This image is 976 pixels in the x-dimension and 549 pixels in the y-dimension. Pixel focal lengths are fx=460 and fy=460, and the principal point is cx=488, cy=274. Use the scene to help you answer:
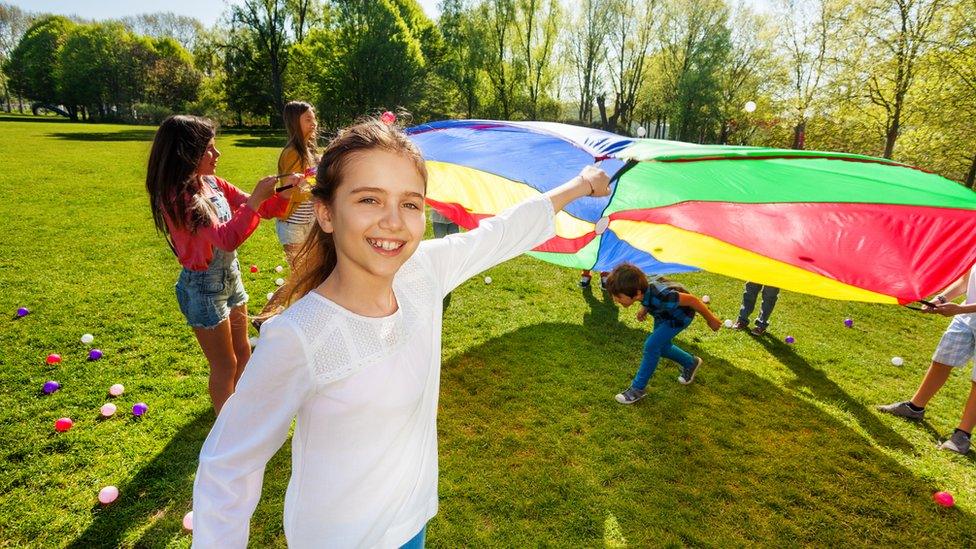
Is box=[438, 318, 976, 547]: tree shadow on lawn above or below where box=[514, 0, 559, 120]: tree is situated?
below

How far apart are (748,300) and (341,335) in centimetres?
628

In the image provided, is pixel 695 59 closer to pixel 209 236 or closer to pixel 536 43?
pixel 536 43

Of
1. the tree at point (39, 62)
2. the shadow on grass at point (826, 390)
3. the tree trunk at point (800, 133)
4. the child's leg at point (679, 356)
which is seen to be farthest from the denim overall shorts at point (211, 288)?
the tree at point (39, 62)

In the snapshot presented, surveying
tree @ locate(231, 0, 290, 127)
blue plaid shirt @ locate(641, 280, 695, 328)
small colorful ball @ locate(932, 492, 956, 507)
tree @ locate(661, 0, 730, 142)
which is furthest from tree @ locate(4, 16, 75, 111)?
small colorful ball @ locate(932, 492, 956, 507)

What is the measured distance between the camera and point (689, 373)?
16.1 ft

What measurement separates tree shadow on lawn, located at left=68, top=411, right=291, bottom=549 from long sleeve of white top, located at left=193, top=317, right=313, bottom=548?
2302 mm

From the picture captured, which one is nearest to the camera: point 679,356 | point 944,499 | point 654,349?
point 944,499

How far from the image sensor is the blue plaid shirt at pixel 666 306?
4.30 metres

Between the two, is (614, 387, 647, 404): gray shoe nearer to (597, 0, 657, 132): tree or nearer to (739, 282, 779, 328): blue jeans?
(739, 282, 779, 328): blue jeans

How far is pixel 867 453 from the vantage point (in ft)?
13.3

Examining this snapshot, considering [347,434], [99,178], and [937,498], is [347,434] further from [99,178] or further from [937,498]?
[99,178]

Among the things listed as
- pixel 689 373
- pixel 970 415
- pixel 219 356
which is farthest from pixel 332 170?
pixel 970 415

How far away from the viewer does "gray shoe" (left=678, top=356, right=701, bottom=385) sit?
4875 mm

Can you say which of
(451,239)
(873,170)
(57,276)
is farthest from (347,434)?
(57,276)
